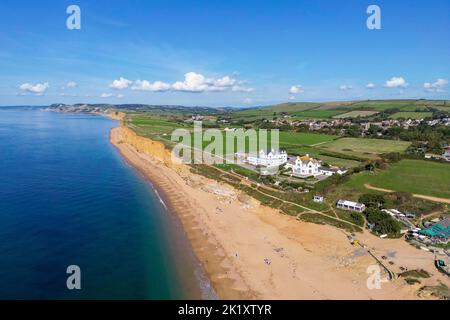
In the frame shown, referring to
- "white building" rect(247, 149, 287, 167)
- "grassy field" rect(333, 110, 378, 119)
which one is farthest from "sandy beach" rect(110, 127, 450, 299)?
"grassy field" rect(333, 110, 378, 119)

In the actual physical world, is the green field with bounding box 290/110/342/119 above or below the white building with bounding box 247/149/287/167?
above

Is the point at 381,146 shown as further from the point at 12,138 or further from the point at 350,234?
the point at 12,138

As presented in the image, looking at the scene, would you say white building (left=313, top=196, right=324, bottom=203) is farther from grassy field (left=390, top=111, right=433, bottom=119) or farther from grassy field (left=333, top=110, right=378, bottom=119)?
grassy field (left=333, top=110, right=378, bottom=119)

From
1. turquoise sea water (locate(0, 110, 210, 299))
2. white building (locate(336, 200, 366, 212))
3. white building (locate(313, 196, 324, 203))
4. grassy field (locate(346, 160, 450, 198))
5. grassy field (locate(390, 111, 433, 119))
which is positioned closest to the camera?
turquoise sea water (locate(0, 110, 210, 299))

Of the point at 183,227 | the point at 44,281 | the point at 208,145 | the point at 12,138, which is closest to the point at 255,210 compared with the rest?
the point at 183,227

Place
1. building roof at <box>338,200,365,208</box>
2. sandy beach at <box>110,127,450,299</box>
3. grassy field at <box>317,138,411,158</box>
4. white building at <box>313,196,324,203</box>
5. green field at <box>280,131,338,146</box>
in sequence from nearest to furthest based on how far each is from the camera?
1. sandy beach at <box>110,127,450,299</box>
2. building roof at <box>338,200,365,208</box>
3. white building at <box>313,196,324,203</box>
4. grassy field at <box>317,138,411,158</box>
5. green field at <box>280,131,338,146</box>

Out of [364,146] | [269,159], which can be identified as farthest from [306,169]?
[364,146]

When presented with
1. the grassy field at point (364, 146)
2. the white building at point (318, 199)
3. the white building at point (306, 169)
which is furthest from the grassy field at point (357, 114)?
the white building at point (318, 199)
